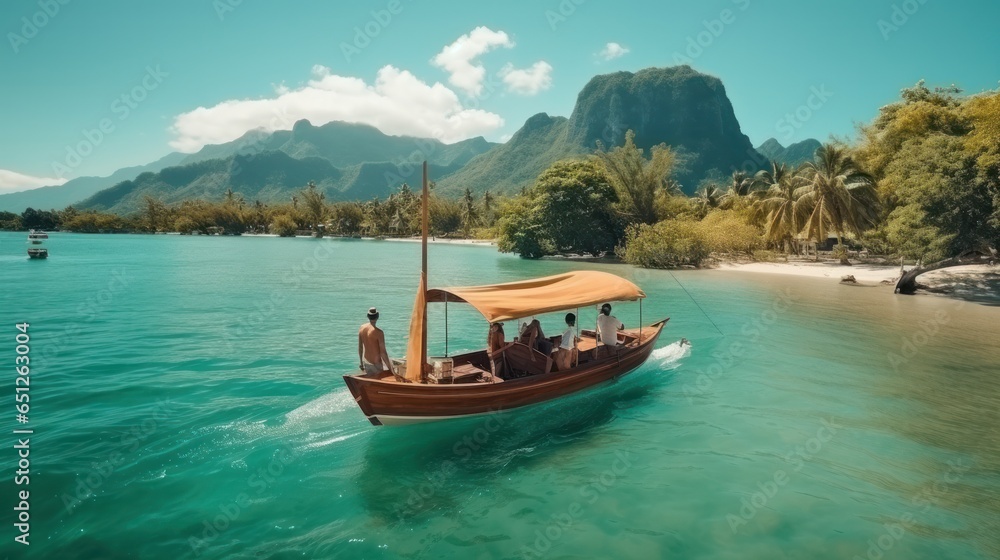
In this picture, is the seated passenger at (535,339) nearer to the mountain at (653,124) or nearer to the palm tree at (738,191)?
the palm tree at (738,191)

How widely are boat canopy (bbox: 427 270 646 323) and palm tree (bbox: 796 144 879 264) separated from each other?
3286 cm

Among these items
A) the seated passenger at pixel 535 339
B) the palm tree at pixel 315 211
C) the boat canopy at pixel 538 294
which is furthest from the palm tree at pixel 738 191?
the palm tree at pixel 315 211

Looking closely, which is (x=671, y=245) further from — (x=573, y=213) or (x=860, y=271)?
(x=860, y=271)

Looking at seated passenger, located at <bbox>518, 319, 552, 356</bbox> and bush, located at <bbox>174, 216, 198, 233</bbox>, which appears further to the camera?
bush, located at <bbox>174, 216, 198, 233</bbox>

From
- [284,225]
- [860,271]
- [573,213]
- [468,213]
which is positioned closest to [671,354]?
[860,271]

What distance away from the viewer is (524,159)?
197 metres

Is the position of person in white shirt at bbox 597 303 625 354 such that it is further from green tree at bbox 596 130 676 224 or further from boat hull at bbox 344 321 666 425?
green tree at bbox 596 130 676 224

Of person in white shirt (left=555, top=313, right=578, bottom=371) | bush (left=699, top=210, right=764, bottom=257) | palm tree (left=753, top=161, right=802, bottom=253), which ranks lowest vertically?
person in white shirt (left=555, top=313, right=578, bottom=371)

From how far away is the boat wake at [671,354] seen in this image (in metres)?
15.2

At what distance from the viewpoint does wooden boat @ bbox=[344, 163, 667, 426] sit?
8.73m

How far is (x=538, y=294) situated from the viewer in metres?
11.0

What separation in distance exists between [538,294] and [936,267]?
1044 inches

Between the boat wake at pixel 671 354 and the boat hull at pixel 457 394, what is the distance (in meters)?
4.25

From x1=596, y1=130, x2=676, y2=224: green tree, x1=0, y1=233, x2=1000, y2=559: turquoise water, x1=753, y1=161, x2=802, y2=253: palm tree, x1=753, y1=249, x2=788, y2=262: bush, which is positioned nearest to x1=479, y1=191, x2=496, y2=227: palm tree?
x1=596, y1=130, x2=676, y2=224: green tree
